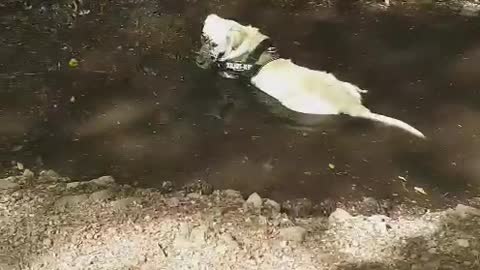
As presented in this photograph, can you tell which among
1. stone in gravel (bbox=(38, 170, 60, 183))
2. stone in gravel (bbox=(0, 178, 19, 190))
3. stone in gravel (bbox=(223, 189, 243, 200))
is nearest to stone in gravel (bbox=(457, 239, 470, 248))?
stone in gravel (bbox=(223, 189, 243, 200))

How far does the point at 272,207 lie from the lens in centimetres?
265

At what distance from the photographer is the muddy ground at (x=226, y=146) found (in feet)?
8.13

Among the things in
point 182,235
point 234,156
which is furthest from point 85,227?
point 234,156

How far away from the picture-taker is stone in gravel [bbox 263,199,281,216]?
8.60ft

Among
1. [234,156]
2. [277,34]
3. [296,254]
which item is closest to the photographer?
[296,254]

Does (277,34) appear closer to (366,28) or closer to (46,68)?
(366,28)

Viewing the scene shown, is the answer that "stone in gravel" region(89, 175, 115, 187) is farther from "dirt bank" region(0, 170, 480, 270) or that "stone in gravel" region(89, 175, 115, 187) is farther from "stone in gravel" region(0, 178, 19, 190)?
"stone in gravel" region(0, 178, 19, 190)

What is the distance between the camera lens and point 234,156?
2941 mm

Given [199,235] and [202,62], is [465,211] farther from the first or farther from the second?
[202,62]

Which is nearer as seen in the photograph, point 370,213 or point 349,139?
point 370,213

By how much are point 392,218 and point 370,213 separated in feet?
0.27

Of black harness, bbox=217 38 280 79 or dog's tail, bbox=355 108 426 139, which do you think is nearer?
dog's tail, bbox=355 108 426 139

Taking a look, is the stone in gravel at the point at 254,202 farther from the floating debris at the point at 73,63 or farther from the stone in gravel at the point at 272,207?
the floating debris at the point at 73,63

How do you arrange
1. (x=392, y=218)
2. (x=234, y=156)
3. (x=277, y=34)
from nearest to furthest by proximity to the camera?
(x=392, y=218)
(x=234, y=156)
(x=277, y=34)
